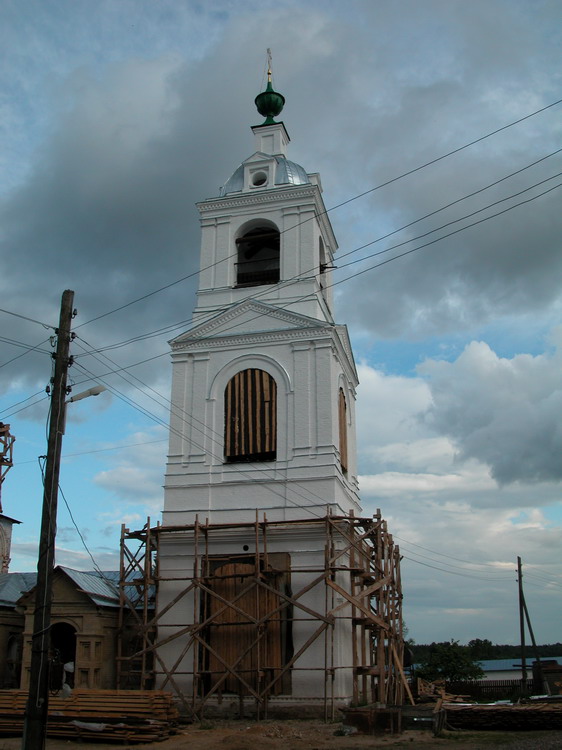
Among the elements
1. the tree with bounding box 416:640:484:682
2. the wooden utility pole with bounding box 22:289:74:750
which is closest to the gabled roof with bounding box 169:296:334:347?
the wooden utility pole with bounding box 22:289:74:750

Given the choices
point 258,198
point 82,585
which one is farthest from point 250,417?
point 258,198

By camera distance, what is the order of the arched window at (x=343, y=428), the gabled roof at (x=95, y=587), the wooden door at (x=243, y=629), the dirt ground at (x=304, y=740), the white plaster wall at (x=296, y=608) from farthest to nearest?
the arched window at (x=343, y=428), the gabled roof at (x=95, y=587), the white plaster wall at (x=296, y=608), the wooden door at (x=243, y=629), the dirt ground at (x=304, y=740)

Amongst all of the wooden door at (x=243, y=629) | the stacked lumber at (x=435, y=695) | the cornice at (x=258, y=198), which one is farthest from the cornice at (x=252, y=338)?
the stacked lumber at (x=435, y=695)

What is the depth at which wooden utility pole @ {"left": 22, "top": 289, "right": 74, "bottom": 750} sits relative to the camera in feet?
42.8

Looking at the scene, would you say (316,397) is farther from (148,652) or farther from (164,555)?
(148,652)

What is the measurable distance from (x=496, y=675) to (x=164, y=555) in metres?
52.4

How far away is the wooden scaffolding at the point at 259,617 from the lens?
19312mm

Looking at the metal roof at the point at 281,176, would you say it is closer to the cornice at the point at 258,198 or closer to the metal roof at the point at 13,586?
the cornice at the point at 258,198

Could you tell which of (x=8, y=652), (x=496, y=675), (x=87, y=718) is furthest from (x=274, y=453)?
(x=496, y=675)

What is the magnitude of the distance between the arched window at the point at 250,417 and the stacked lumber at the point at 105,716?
24.0ft

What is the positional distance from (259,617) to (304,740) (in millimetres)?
4103

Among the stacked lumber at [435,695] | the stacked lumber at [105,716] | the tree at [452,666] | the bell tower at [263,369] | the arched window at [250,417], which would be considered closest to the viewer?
the stacked lumber at [105,716]

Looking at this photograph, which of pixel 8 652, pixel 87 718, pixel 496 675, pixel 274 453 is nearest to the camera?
pixel 87 718

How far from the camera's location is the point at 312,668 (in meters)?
19.1
